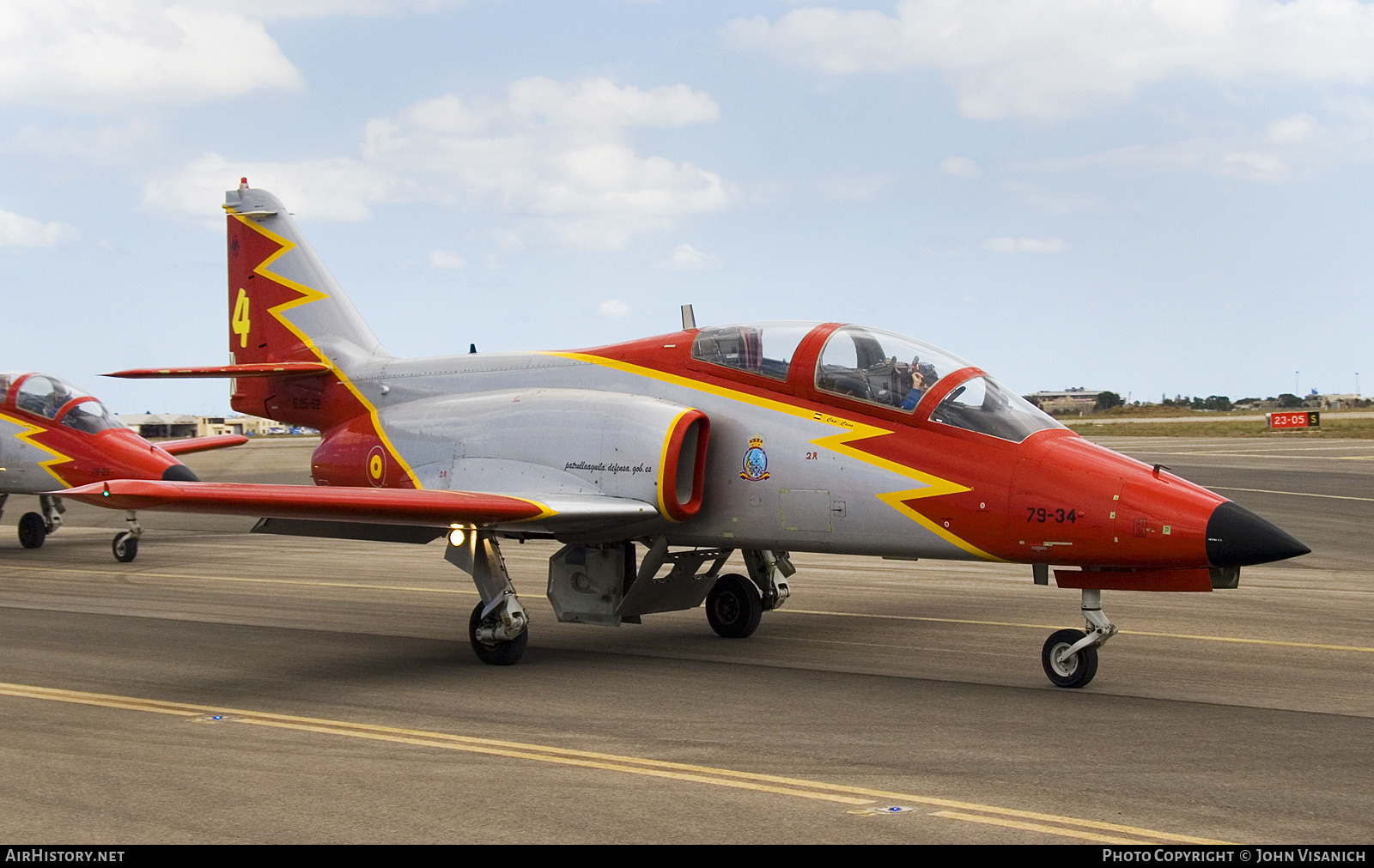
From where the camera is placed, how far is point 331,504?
991 centimetres

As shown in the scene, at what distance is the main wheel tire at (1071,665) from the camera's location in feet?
30.7

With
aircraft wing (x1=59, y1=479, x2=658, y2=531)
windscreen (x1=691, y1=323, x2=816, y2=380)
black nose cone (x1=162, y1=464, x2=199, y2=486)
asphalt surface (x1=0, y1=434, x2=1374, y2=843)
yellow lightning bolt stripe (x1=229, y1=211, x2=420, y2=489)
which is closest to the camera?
asphalt surface (x1=0, y1=434, x2=1374, y2=843)

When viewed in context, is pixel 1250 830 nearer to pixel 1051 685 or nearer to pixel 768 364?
pixel 1051 685

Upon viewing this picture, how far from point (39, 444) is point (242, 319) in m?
7.25

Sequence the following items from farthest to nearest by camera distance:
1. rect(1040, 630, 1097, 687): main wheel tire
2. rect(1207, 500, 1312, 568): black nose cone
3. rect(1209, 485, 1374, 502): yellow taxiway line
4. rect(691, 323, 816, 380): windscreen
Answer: rect(1209, 485, 1374, 502): yellow taxiway line < rect(691, 323, 816, 380): windscreen < rect(1040, 630, 1097, 687): main wheel tire < rect(1207, 500, 1312, 568): black nose cone

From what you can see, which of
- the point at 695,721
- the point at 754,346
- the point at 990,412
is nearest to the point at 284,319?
the point at 754,346

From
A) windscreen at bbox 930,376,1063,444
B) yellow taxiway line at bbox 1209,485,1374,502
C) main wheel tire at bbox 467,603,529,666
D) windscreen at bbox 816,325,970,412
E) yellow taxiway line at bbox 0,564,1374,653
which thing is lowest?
yellow taxiway line at bbox 0,564,1374,653

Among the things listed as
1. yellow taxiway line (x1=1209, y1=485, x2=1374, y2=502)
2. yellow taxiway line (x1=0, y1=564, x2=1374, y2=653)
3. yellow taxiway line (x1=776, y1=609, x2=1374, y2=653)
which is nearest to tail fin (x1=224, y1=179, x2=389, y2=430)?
yellow taxiway line (x1=0, y1=564, x2=1374, y2=653)

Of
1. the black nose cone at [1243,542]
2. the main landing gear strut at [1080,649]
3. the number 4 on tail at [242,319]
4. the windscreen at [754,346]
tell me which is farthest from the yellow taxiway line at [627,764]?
the number 4 on tail at [242,319]

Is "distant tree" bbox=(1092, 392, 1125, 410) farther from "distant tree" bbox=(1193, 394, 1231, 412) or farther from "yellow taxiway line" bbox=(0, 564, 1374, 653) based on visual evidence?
"yellow taxiway line" bbox=(0, 564, 1374, 653)

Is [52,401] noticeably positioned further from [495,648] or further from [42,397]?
[495,648]

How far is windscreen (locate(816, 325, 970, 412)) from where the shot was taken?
32.8ft

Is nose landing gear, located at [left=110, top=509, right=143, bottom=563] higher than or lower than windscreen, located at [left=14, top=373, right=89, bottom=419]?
lower

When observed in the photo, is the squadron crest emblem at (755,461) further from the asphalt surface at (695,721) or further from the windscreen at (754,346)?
the asphalt surface at (695,721)
